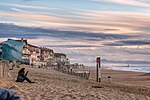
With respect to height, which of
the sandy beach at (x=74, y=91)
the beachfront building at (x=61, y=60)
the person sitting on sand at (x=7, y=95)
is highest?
the beachfront building at (x=61, y=60)

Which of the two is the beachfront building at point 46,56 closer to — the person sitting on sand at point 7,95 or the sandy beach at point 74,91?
the sandy beach at point 74,91

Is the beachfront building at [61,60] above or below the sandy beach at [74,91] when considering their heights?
above

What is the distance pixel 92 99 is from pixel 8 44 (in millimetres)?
50903

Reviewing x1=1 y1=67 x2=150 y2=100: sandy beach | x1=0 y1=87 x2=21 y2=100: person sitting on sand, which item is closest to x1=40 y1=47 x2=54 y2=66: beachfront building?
x1=1 y1=67 x2=150 y2=100: sandy beach

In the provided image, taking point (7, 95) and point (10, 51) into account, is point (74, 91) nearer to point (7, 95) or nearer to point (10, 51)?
point (7, 95)

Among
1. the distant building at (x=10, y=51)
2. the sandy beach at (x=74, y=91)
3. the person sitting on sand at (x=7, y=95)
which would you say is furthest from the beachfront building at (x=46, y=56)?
the person sitting on sand at (x=7, y=95)

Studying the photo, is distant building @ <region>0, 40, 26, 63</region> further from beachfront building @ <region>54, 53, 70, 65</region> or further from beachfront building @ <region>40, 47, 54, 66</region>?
beachfront building @ <region>40, 47, 54, 66</region>

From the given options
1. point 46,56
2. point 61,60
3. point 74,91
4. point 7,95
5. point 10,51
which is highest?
point 46,56

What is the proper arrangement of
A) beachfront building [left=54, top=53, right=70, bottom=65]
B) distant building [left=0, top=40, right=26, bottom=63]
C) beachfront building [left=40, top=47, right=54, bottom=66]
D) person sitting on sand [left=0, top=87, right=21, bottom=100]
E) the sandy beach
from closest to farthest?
person sitting on sand [left=0, top=87, right=21, bottom=100]
the sandy beach
distant building [left=0, top=40, right=26, bottom=63]
beachfront building [left=40, top=47, right=54, bottom=66]
beachfront building [left=54, top=53, right=70, bottom=65]

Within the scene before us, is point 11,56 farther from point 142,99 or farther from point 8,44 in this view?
point 142,99

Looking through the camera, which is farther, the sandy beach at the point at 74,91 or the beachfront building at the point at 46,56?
the beachfront building at the point at 46,56

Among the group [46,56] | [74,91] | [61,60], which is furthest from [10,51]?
[61,60]

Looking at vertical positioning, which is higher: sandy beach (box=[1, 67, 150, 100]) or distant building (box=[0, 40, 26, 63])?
distant building (box=[0, 40, 26, 63])

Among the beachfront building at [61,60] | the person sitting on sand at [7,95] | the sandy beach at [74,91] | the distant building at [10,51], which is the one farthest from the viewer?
the beachfront building at [61,60]
